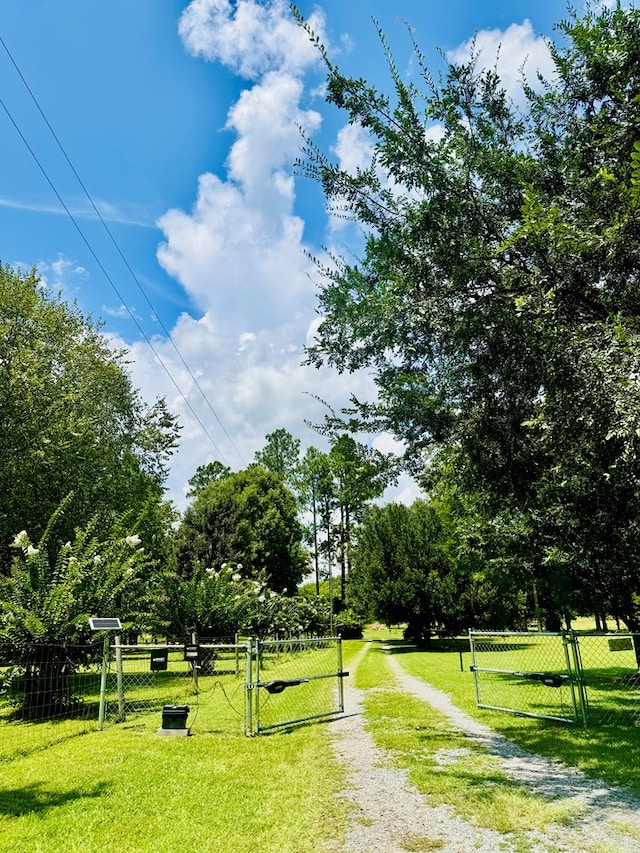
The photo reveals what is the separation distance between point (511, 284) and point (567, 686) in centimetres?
1158

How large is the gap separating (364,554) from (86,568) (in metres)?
19.6

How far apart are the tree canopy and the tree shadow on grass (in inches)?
192

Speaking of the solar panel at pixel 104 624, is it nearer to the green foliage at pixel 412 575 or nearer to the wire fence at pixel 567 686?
the wire fence at pixel 567 686

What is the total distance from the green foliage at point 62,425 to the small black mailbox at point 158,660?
8140 mm

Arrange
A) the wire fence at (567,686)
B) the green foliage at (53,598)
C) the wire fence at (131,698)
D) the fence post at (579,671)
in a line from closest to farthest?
the fence post at (579,671) < the wire fence at (567,686) < the wire fence at (131,698) < the green foliage at (53,598)

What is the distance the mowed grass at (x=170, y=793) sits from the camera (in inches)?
153

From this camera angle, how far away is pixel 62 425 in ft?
51.6

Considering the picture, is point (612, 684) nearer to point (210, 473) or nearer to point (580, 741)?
point (580, 741)

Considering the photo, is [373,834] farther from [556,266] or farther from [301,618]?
[301,618]

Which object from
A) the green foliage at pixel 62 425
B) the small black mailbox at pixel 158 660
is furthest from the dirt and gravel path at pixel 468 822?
the green foliage at pixel 62 425

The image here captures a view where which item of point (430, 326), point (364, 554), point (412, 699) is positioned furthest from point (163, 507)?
point (430, 326)

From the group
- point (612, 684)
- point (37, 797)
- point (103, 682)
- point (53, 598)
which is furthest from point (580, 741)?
point (53, 598)

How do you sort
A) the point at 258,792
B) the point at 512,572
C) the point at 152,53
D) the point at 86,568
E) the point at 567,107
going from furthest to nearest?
the point at 512,572, the point at 86,568, the point at 152,53, the point at 567,107, the point at 258,792

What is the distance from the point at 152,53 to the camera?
831 cm
